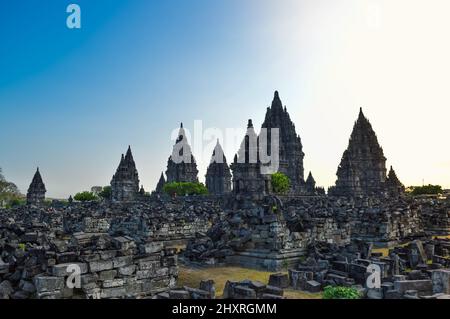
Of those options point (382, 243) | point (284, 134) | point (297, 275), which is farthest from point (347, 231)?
point (284, 134)

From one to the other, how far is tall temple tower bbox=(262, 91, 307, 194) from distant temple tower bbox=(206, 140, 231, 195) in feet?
46.5

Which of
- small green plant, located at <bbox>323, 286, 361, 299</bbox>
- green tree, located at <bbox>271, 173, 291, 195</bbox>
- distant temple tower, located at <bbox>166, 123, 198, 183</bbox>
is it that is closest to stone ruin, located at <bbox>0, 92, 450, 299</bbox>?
small green plant, located at <bbox>323, 286, 361, 299</bbox>

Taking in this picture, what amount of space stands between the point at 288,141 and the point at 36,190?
43.4 metres

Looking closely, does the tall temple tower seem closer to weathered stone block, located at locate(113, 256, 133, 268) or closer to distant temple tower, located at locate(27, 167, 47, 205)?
distant temple tower, located at locate(27, 167, 47, 205)

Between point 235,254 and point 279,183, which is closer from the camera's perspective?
point 235,254

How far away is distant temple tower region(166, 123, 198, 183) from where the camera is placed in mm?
78375

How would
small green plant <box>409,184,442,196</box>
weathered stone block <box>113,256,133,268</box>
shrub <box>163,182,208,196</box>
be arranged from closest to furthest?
weathered stone block <box>113,256,133,268</box> → small green plant <box>409,184,442,196</box> → shrub <box>163,182,208,196</box>

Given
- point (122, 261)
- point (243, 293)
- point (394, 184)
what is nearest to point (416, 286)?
point (243, 293)

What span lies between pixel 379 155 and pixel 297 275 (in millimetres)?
70986

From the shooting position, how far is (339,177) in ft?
206

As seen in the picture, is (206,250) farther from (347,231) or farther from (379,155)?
(379,155)

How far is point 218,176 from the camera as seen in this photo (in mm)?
80375

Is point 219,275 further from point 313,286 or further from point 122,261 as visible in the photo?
point 122,261

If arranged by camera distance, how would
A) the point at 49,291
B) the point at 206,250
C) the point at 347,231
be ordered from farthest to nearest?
1. the point at 347,231
2. the point at 206,250
3. the point at 49,291
